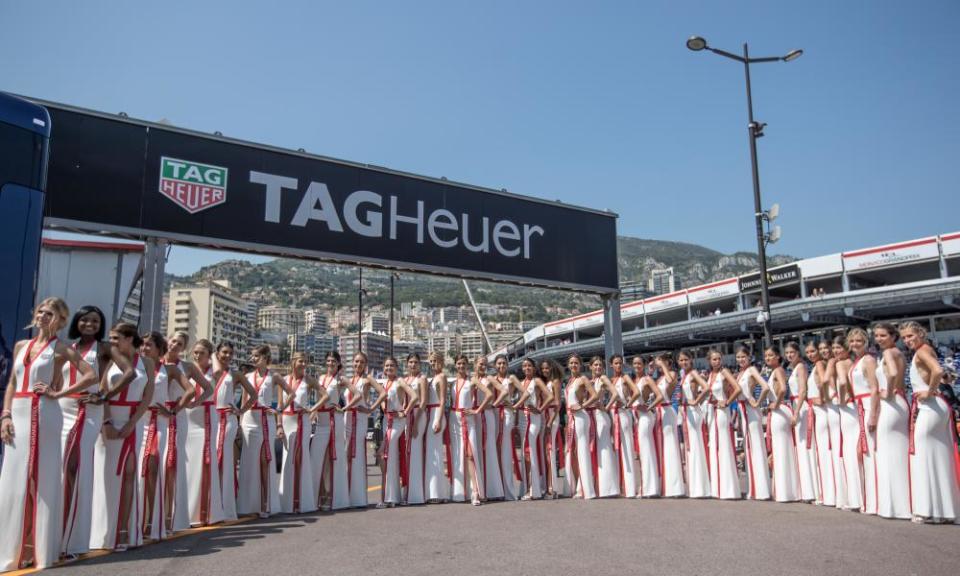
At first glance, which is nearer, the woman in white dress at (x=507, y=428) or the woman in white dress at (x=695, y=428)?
the woman in white dress at (x=695, y=428)

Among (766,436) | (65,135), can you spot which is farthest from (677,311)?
(65,135)

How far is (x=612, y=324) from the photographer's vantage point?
15281 mm

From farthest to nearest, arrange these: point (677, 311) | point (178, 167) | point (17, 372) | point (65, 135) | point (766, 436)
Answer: point (677, 311), point (178, 167), point (65, 135), point (766, 436), point (17, 372)

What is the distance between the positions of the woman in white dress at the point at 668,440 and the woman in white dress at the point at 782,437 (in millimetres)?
1230

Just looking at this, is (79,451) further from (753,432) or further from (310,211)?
(753,432)

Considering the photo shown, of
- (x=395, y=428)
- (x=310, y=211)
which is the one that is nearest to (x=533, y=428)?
(x=395, y=428)

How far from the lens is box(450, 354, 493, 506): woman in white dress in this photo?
28.8 feet

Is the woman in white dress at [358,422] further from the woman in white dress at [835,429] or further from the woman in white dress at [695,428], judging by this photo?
the woman in white dress at [835,429]

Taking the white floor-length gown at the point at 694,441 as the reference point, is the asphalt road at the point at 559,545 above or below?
below

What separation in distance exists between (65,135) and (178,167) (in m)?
1.60

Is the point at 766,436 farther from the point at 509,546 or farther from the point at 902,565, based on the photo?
the point at 509,546

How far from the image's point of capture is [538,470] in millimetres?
9180

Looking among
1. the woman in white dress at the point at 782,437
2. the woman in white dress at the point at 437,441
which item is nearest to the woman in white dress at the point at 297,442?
the woman in white dress at the point at 437,441

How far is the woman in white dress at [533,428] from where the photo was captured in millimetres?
9109
